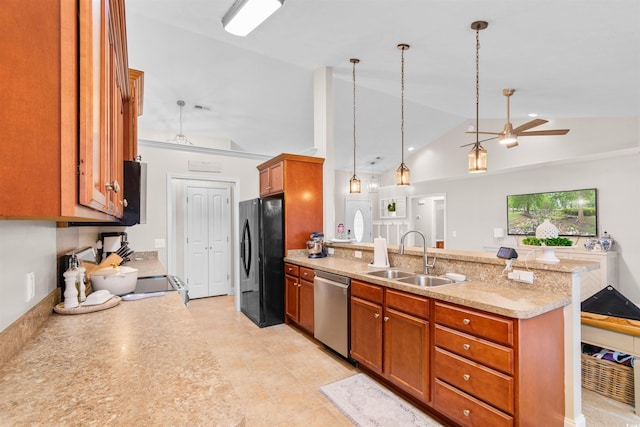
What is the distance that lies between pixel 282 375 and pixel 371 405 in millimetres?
831

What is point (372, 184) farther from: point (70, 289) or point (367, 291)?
point (70, 289)

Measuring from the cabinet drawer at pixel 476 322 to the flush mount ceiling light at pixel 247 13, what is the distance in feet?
8.06

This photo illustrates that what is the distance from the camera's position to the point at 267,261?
389 centimetres

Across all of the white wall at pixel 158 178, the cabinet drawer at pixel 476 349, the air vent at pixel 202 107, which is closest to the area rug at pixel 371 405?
the cabinet drawer at pixel 476 349

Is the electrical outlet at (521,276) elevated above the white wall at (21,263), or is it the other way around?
the white wall at (21,263)

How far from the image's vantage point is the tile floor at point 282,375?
210 centimetres

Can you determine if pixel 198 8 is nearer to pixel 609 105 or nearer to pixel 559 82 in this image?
pixel 559 82

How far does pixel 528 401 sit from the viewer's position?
165 centimetres

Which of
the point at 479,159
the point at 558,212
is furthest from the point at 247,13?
the point at 558,212

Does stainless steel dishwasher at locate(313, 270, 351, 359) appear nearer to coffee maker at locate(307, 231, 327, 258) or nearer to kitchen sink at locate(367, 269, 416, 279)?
kitchen sink at locate(367, 269, 416, 279)

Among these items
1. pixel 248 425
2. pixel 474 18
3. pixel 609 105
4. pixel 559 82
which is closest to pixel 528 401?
pixel 248 425

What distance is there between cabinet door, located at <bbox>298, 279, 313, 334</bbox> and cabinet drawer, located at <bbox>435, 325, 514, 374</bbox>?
1696mm

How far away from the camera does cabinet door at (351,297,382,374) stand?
2479mm

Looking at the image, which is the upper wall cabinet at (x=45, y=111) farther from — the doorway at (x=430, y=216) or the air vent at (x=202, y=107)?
the doorway at (x=430, y=216)
